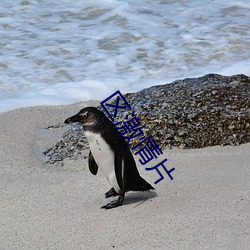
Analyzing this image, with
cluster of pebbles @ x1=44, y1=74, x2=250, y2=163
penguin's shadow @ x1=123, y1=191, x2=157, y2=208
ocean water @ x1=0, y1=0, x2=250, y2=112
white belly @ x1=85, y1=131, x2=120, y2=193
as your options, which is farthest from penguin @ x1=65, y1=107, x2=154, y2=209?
ocean water @ x1=0, y1=0, x2=250, y2=112

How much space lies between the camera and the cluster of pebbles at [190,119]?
4.70m

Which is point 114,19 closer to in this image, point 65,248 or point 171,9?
point 171,9

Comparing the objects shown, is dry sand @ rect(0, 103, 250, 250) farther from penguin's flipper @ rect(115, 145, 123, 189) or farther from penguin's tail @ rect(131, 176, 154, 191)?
penguin's flipper @ rect(115, 145, 123, 189)

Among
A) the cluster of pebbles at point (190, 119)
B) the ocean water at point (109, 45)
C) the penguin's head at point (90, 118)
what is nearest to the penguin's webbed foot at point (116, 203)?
the penguin's head at point (90, 118)

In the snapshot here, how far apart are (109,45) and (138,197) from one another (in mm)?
5008

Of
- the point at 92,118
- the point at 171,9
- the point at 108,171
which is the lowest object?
the point at 171,9

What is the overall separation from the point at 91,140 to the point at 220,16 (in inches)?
267

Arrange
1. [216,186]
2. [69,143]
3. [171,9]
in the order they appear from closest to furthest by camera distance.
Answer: [216,186] → [69,143] → [171,9]

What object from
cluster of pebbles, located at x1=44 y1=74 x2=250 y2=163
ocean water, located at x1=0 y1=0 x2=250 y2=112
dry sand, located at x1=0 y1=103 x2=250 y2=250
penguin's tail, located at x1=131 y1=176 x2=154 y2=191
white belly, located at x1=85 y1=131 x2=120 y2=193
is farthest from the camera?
ocean water, located at x1=0 y1=0 x2=250 y2=112

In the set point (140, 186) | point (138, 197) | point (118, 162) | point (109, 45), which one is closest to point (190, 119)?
point (138, 197)

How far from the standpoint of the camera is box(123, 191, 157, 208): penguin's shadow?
3602 millimetres

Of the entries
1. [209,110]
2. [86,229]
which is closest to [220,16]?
[209,110]

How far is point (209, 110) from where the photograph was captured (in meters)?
4.89

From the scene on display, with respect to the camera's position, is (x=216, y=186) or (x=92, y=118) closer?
(x=92, y=118)
